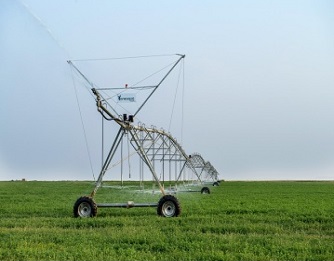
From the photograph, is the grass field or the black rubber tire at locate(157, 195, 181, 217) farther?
A: the black rubber tire at locate(157, 195, 181, 217)

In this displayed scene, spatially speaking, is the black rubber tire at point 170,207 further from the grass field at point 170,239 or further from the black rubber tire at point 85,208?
the black rubber tire at point 85,208

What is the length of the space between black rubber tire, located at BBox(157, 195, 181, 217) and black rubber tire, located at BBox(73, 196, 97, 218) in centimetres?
239

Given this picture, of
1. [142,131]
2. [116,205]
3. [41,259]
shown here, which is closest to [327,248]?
[41,259]

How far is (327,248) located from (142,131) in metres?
13.2

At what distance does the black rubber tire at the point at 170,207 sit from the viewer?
65.8ft

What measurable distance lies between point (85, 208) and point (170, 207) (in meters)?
3.12

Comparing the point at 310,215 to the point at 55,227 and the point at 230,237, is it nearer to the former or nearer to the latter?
the point at 230,237

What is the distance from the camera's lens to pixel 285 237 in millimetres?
14398

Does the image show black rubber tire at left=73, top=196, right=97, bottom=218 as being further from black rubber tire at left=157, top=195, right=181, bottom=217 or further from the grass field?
black rubber tire at left=157, top=195, right=181, bottom=217

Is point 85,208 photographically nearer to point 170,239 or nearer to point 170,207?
point 170,207

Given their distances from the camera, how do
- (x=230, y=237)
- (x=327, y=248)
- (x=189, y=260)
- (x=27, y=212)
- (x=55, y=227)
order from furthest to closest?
(x=27, y=212) < (x=55, y=227) < (x=230, y=237) < (x=327, y=248) < (x=189, y=260)

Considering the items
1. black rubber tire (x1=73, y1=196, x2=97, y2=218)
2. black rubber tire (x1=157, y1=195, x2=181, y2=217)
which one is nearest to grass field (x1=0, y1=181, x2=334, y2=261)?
black rubber tire (x1=157, y1=195, x2=181, y2=217)

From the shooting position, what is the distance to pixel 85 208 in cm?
2033

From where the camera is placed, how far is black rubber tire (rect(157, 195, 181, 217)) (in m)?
20.1
